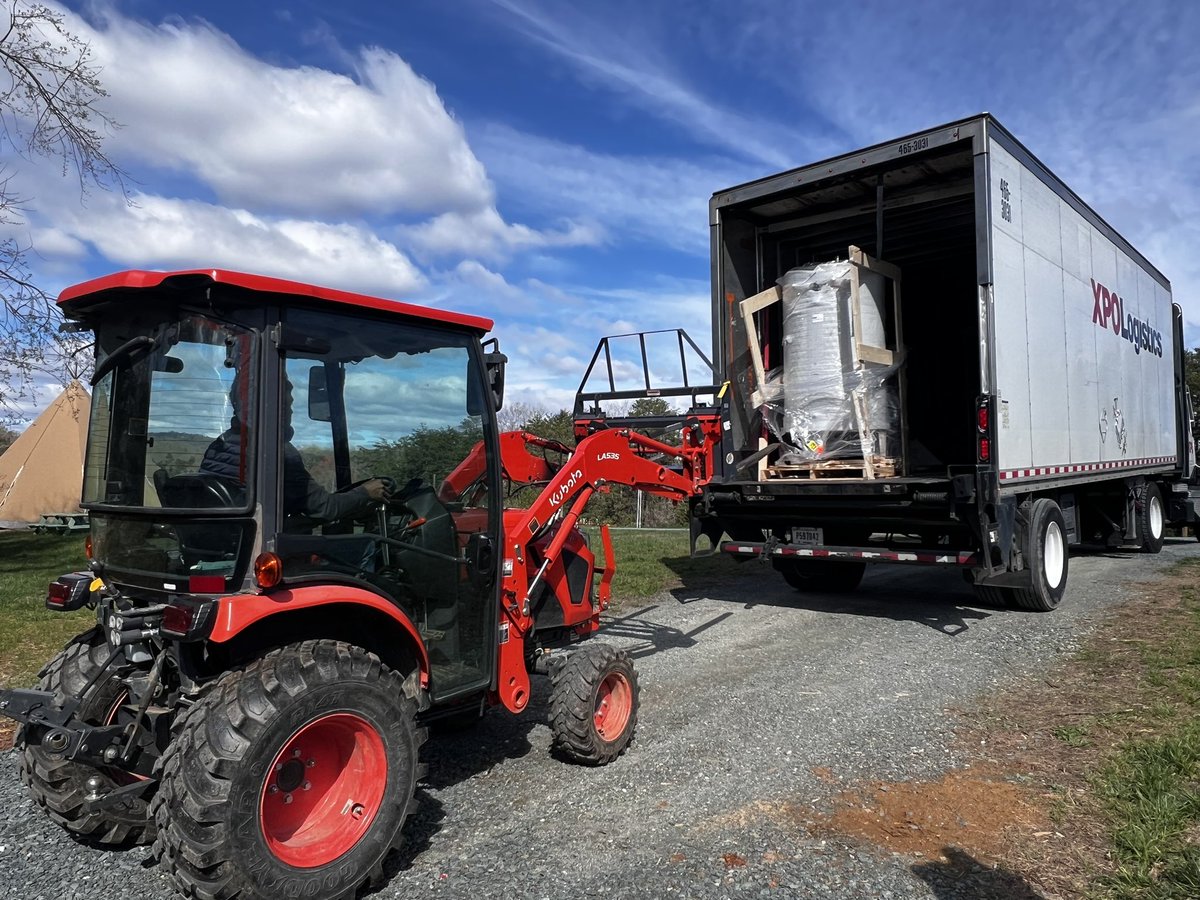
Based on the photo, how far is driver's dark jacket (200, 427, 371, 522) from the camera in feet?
10.2

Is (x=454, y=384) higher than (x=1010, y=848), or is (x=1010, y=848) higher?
(x=454, y=384)

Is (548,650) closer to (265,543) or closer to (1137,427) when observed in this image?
(265,543)

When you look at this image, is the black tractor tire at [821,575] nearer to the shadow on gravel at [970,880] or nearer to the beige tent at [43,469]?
the shadow on gravel at [970,880]

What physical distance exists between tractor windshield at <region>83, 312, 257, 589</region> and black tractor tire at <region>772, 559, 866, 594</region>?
279 inches

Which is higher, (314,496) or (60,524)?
(314,496)

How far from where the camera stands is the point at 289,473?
3.17m

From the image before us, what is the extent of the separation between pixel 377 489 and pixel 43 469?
18382 millimetres

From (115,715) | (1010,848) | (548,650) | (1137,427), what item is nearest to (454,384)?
(548,650)

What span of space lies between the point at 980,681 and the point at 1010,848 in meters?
2.60

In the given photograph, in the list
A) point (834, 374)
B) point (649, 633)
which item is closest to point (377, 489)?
point (649, 633)

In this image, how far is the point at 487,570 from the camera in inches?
153

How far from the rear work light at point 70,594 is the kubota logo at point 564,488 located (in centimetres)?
211

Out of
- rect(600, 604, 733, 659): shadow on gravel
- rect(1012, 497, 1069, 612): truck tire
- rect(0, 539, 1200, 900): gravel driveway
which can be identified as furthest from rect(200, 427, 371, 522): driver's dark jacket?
rect(1012, 497, 1069, 612): truck tire

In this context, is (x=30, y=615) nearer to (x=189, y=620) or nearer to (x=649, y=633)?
(x=649, y=633)
